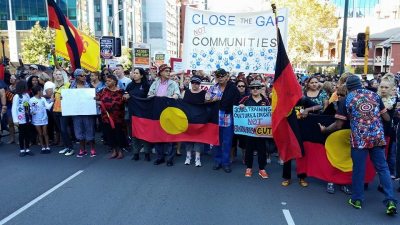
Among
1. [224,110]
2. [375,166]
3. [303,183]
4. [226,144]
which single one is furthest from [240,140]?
[375,166]

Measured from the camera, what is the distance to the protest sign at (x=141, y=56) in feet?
58.6

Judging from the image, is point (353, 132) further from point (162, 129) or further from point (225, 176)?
point (162, 129)

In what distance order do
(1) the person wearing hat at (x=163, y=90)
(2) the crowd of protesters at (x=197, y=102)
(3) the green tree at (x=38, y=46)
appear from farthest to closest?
(3) the green tree at (x=38, y=46) < (1) the person wearing hat at (x=163, y=90) < (2) the crowd of protesters at (x=197, y=102)

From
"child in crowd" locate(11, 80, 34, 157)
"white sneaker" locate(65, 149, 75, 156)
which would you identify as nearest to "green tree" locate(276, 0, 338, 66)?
"white sneaker" locate(65, 149, 75, 156)

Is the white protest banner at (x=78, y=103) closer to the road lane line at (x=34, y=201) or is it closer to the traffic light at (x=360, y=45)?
the road lane line at (x=34, y=201)

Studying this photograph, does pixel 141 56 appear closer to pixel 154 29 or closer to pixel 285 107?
pixel 285 107

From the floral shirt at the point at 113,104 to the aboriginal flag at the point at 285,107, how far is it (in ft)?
11.4

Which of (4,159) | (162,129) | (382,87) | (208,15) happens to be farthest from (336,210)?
(4,159)

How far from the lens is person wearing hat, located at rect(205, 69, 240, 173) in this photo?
7.67m

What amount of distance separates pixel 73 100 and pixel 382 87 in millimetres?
6207

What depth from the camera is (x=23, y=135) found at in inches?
356

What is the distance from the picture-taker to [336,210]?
5.68m

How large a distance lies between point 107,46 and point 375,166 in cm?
1345

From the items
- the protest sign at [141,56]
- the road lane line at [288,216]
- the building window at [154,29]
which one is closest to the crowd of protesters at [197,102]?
the road lane line at [288,216]
